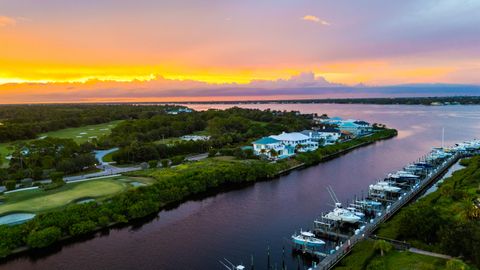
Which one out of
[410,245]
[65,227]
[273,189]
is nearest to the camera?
[410,245]

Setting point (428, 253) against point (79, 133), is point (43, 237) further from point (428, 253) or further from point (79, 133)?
point (79, 133)

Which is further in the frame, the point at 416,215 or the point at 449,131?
the point at 449,131

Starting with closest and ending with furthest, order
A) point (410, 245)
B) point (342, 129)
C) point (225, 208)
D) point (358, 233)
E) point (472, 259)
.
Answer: point (472, 259) → point (410, 245) → point (358, 233) → point (225, 208) → point (342, 129)

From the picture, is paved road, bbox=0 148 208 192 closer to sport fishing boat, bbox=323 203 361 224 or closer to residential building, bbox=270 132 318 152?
residential building, bbox=270 132 318 152

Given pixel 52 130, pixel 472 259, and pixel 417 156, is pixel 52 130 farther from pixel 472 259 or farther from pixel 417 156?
pixel 472 259

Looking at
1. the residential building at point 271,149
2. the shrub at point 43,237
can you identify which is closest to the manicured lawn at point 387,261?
the shrub at point 43,237

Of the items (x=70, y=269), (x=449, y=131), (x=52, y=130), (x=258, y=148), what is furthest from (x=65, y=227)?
(x=449, y=131)

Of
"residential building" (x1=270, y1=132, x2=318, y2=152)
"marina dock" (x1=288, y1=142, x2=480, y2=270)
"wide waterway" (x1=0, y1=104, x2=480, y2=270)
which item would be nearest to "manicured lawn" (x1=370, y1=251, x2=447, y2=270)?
"marina dock" (x1=288, y1=142, x2=480, y2=270)
